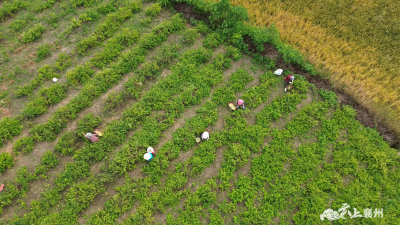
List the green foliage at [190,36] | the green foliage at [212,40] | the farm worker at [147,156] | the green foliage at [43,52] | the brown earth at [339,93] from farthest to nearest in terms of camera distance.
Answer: the green foliage at [190,36] → the green foliage at [212,40] → the green foliage at [43,52] → the brown earth at [339,93] → the farm worker at [147,156]

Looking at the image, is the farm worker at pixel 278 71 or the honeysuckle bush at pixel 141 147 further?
the farm worker at pixel 278 71

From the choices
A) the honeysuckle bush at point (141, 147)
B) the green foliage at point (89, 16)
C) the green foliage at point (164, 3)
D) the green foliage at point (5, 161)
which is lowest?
the green foliage at point (5, 161)

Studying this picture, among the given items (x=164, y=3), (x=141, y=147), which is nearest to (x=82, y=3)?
(x=164, y=3)

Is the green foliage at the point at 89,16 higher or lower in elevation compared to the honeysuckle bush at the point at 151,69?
higher

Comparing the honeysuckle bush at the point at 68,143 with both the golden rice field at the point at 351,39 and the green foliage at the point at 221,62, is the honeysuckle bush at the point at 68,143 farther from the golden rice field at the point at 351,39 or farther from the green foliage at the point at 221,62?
the golden rice field at the point at 351,39

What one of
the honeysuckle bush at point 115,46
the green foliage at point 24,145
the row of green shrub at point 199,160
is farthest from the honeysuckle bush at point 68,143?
the honeysuckle bush at point 115,46

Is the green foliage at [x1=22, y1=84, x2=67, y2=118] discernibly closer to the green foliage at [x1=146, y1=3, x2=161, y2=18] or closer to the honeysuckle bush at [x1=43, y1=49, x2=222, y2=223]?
the honeysuckle bush at [x1=43, y1=49, x2=222, y2=223]

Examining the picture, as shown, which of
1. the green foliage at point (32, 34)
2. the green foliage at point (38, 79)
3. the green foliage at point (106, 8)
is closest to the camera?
the green foliage at point (38, 79)
